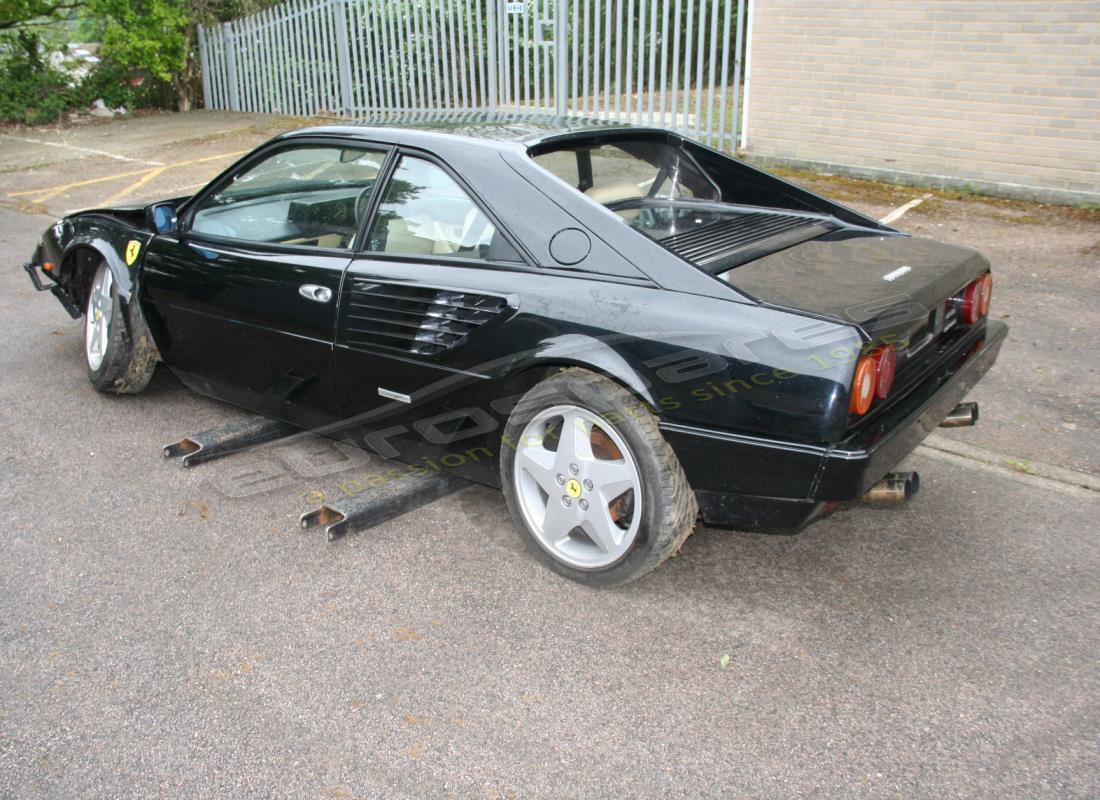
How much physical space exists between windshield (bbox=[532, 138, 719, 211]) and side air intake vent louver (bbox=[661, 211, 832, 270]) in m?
0.29

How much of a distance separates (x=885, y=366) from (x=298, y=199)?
2596mm

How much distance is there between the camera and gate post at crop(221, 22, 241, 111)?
15133mm

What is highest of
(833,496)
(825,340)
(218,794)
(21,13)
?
(21,13)

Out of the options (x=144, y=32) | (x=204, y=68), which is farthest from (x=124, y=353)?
(x=204, y=68)

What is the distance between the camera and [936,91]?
872 cm

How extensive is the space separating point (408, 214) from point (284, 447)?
57.0 inches

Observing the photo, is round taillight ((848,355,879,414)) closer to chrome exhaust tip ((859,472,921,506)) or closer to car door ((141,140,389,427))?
chrome exhaust tip ((859,472,921,506))

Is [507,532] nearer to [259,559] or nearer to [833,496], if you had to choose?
[259,559]

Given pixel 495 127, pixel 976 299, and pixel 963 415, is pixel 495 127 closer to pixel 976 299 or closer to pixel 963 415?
pixel 976 299

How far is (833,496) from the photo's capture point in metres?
2.91

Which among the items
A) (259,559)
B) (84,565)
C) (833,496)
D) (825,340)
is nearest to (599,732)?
(833,496)

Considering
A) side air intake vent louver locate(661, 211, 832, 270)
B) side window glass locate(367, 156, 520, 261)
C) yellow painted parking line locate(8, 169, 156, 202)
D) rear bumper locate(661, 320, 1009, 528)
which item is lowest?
yellow painted parking line locate(8, 169, 156, 202)

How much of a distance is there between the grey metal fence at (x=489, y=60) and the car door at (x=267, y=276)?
18.1ft

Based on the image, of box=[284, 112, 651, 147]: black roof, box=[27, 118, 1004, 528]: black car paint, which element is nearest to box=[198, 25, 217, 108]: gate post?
box=[27, 118, 1004, 528]: black car paint
